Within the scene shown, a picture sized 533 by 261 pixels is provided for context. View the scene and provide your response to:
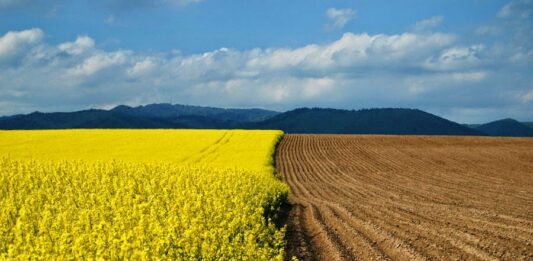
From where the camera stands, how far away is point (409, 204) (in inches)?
925

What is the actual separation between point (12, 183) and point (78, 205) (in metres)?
6.14

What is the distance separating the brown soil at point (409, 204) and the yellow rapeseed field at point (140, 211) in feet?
6.44

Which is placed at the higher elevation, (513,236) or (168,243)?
(168,243)

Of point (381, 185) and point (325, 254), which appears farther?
point (381, 185)

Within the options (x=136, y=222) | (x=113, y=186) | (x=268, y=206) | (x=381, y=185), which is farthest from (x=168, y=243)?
(x=381, y=185)

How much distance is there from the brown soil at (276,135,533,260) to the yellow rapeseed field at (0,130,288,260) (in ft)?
6.44

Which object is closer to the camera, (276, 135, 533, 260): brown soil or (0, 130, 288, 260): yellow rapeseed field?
(0, 130, 288, 260): yellow rapeseed field

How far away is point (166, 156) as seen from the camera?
153 ft

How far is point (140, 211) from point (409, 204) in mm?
14529

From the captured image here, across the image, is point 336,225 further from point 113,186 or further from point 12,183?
point 12,183

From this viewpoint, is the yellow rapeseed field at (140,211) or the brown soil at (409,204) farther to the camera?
the brown soil at (409,204)

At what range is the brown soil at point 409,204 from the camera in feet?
47.6

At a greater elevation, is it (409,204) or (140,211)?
(140,211)

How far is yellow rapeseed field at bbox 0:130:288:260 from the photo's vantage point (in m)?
9.18
